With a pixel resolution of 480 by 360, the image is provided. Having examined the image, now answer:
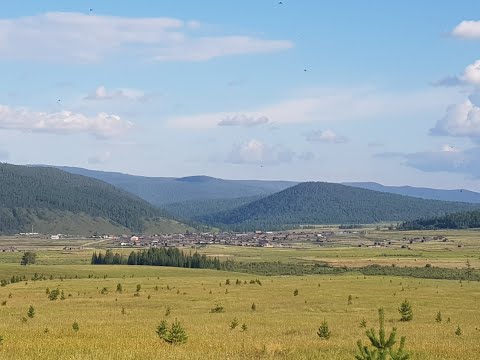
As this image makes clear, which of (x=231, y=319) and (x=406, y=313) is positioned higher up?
(x=406, y=313)

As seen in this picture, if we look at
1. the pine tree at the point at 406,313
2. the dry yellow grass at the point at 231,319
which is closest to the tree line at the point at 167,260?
the dry yellow grass at the point at 231,319

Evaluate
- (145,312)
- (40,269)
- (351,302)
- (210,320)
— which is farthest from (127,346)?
(40,269)

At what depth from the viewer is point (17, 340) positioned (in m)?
28.2

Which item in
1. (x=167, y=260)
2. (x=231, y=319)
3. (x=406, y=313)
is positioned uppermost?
(x=406, y=313)

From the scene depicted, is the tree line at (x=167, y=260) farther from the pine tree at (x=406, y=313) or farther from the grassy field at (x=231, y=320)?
the pine tree at (x=406, y=313)

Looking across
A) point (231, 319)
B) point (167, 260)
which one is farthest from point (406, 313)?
point (167, 260)

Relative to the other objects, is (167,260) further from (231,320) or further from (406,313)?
(406,313)

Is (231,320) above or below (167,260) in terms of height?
above

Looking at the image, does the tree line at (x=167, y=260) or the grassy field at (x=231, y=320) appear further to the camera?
the tree line at (x=167, y=260)

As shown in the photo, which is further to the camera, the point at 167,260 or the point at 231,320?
the point at 167,260

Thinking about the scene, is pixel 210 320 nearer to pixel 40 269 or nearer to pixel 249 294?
pixel 249 294

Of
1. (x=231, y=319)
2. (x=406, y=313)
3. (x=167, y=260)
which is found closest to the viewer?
(x=231, y=319)

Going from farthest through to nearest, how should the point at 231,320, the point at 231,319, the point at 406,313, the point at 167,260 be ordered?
1. the point at 167,260
2. the point at 406,313
3. the point at 231,319
4. the point at 231,320

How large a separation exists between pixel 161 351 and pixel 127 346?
6.97 ft
